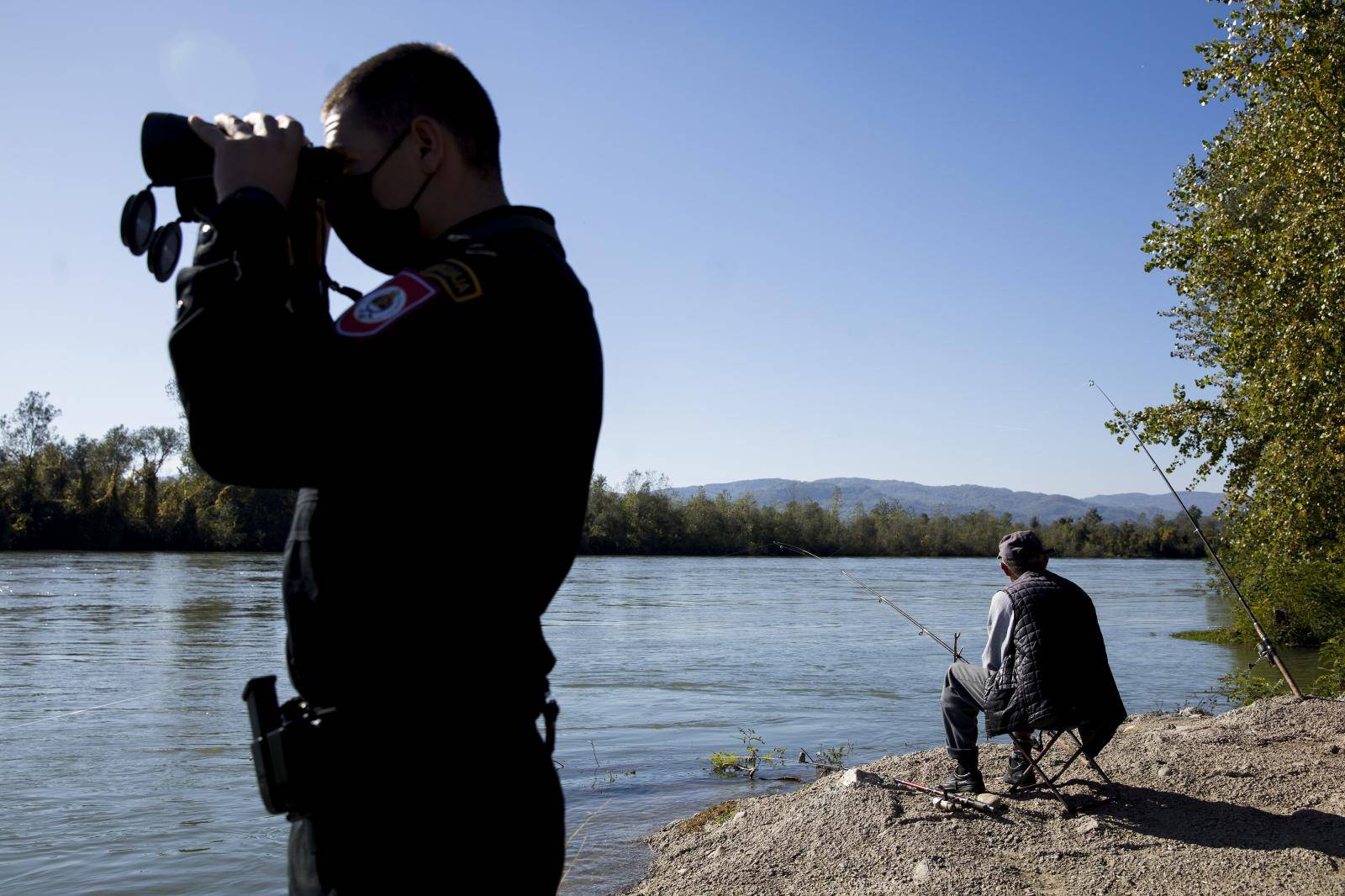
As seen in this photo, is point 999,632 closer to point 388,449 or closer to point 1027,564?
point 1027,564

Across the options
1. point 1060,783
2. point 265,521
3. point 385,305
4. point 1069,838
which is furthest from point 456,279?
point 265,521

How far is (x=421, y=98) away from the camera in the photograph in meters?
1.75

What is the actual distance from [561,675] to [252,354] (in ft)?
48.8

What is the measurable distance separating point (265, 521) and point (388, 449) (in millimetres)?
60729

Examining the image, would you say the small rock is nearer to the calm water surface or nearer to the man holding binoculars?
the calm water surface

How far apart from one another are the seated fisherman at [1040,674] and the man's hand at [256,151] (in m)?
5.23

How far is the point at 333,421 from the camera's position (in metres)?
1.41

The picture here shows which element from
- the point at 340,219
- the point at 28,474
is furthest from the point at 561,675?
the point at 28,474

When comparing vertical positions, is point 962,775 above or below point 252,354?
below

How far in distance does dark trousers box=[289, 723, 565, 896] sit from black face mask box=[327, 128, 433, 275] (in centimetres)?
83

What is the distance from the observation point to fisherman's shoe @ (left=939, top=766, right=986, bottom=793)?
630 centimetres

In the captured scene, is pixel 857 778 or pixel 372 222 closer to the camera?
pixel 372 222

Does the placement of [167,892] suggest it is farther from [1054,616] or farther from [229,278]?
[229,278]

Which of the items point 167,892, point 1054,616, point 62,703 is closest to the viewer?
point 1054,616
